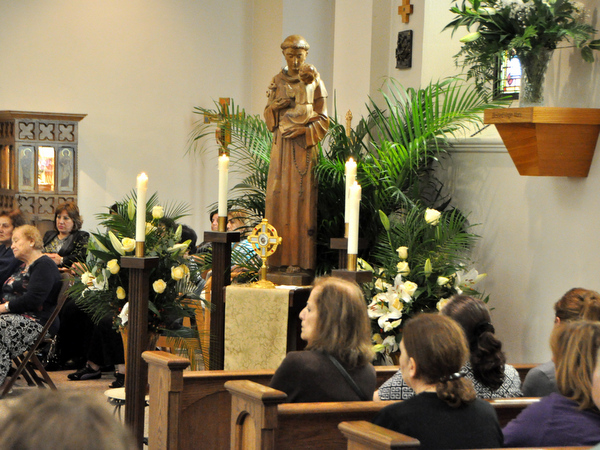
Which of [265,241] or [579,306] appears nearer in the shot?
[579,306]

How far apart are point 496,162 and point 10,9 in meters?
6.06

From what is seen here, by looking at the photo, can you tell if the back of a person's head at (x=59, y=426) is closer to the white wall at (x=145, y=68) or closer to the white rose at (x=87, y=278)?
the white rose at (x=87, y=278)

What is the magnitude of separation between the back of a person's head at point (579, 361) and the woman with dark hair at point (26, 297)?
14.1ft

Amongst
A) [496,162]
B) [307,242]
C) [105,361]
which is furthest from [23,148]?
[496,162]

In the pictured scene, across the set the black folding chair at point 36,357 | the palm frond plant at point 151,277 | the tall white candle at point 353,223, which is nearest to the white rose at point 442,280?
the tall white candle at point 353,223

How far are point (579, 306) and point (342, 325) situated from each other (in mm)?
959

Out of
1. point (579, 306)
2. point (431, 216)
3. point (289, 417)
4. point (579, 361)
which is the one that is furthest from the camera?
point (431, 216)

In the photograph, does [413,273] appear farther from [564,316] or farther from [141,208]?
[141,208]

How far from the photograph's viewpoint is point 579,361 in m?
2.28

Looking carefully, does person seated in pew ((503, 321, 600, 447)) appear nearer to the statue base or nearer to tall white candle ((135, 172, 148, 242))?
tall white candle ((135, 172, 148, 242))

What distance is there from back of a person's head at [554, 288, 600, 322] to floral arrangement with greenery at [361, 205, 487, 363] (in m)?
1.20

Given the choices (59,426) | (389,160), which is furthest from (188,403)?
(59,426)

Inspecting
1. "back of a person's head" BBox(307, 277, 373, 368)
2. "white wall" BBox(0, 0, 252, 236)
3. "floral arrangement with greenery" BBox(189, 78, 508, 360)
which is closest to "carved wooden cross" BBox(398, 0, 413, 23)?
"floral arrangement with greenery" BBox(189, 78, 508, 360)

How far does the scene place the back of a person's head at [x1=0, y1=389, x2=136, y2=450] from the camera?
84cm
